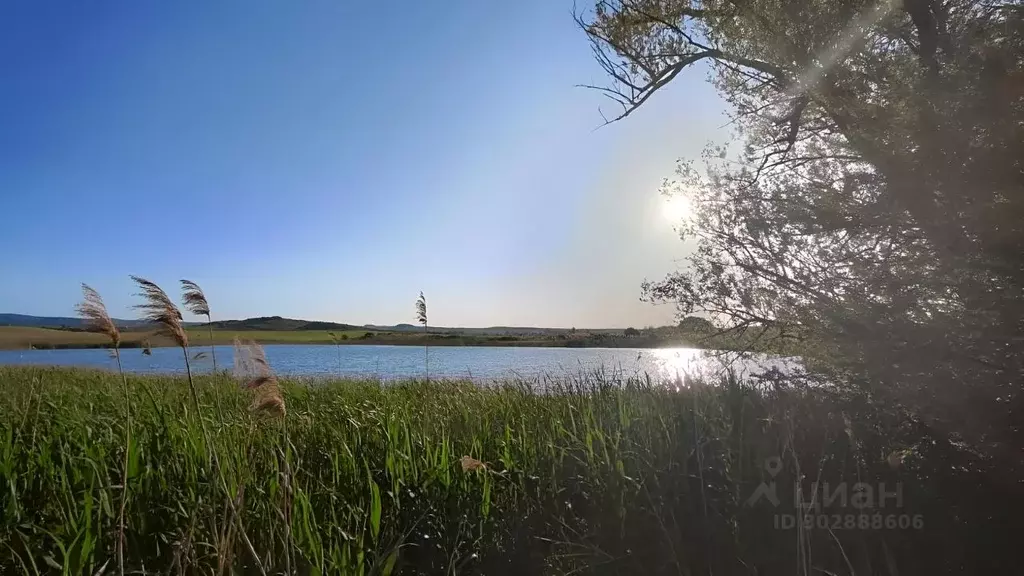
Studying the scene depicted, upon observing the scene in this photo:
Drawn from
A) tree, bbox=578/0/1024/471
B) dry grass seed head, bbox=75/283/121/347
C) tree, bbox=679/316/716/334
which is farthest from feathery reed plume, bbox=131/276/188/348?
tree, bbox=679/316/716/334

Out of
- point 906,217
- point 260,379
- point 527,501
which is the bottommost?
point 527,501

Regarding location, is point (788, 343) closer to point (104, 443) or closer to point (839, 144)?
point (839, 144)

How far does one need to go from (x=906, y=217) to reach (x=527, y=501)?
97.7 inches

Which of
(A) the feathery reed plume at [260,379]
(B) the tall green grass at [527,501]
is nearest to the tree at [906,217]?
(B) the tall green grass at [527,501]

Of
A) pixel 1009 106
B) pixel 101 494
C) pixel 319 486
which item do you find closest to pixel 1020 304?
pixel 1009 106

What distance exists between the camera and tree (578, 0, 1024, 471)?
7.45ft

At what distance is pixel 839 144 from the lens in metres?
4.15

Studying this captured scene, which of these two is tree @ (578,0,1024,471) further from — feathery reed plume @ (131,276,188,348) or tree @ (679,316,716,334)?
feathery reed plume @ (131,276,188,348)

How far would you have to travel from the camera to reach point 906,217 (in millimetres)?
2811

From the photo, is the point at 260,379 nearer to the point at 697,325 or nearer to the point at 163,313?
the point at 163,313

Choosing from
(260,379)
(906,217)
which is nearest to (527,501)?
(260,379)

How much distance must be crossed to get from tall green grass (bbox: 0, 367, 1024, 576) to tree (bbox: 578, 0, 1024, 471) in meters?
0.34

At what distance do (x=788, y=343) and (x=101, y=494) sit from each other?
15.0 feet

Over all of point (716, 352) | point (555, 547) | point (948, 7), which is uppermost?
point (948, 7)
